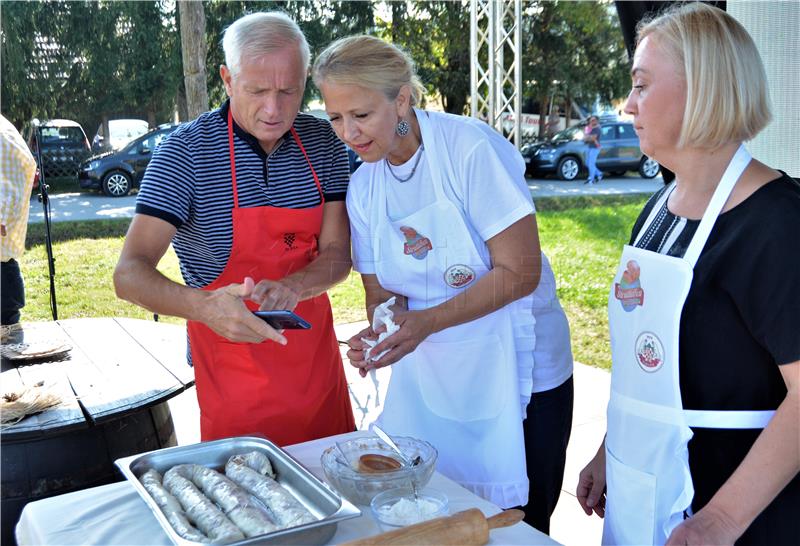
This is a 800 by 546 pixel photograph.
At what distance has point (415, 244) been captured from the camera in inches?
72.4

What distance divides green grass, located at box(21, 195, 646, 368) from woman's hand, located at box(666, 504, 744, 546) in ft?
12.7

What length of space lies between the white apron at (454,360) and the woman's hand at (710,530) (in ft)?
2.07

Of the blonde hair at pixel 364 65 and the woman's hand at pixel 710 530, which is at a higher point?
the blonde hair at pixel 364 65

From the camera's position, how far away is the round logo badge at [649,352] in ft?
4.30

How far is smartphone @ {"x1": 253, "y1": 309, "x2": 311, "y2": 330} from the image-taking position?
1.56 meters

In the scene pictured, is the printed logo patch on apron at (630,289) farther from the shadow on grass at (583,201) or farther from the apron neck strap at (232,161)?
the shadow on grass at (583,201)

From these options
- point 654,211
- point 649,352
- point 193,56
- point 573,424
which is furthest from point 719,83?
point 193,56

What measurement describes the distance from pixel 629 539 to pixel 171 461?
2.79 ft

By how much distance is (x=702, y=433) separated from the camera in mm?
1308

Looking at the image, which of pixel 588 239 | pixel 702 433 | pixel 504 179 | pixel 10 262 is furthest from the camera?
pixel 588 239

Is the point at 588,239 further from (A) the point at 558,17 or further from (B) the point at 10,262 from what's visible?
(A) the point at 558,17

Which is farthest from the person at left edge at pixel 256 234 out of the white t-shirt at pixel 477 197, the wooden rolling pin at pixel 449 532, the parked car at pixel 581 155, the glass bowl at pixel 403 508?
the parked car at pixel 581 155

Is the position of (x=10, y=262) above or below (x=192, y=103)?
below

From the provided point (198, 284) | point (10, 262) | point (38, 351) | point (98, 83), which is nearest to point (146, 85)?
point (98, 83)
